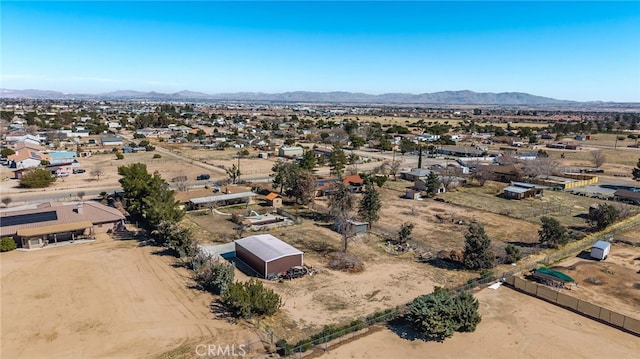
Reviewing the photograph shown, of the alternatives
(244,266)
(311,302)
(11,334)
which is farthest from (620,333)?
(11,334)

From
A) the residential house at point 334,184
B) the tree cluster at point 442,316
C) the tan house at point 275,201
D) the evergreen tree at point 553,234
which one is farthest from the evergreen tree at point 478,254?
the residential house at point 334,184

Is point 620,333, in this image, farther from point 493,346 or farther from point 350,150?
point 350,150

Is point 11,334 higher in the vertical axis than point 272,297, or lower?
lower

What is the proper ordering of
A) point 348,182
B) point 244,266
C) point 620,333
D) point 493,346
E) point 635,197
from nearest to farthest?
point 493,346, point 620,333, point 244,266, point 635,197, point 348,182

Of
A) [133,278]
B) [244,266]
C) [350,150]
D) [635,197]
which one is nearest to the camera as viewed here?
[133,278]

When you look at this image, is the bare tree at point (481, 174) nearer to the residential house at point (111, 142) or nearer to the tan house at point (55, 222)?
the tan house at point (55, 222)

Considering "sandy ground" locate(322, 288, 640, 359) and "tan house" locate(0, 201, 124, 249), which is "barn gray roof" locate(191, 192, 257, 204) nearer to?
"tan house" locate(0, 201, 124, 249)
